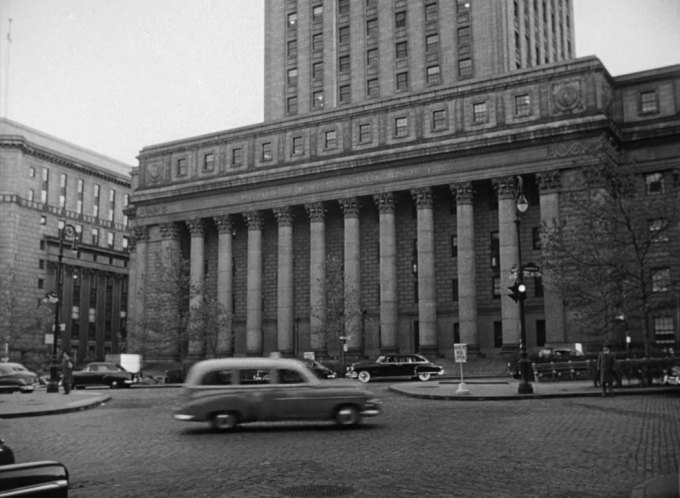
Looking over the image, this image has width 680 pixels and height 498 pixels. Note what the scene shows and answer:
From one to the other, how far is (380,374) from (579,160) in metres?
21.0

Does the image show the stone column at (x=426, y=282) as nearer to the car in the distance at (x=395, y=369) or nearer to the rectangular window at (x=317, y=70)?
the car in the distance at (x=395, y=369)

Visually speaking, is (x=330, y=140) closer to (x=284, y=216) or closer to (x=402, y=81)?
(x=284, y=216)

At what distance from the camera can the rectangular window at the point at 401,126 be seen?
2494 inches

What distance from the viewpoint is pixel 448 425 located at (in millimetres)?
19125

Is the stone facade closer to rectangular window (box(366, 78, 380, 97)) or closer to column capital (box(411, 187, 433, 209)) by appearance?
column capital (box(411, 187, 433, 209))

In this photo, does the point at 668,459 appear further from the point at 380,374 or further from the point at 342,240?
the point at 342,240

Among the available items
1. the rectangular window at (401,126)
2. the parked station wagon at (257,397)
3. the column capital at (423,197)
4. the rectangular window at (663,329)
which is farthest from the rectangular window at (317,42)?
the parked station wagon at (257,397)

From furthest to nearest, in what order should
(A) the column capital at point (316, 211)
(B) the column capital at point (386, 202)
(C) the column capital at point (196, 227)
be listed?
(C) the column capital at point (196, 227)
(A) the column capital at point (316, 211)
(B) the column capital at point (386, 202)

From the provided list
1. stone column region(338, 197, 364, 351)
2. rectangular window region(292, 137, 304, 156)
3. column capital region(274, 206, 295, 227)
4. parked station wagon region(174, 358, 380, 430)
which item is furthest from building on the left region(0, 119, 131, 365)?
parked station wagon region(174, 358, 380, 430)

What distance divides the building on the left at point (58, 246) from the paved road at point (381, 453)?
71.6 meters

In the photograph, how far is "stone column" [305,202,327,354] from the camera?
6353 cm

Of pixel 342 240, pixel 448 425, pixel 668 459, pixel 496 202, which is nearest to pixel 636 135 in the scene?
pixel 496 202

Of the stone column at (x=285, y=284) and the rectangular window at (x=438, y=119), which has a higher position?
the rectangular window at (x=438, y=119)

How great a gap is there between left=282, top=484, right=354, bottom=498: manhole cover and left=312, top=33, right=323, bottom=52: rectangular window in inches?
A: 2917
